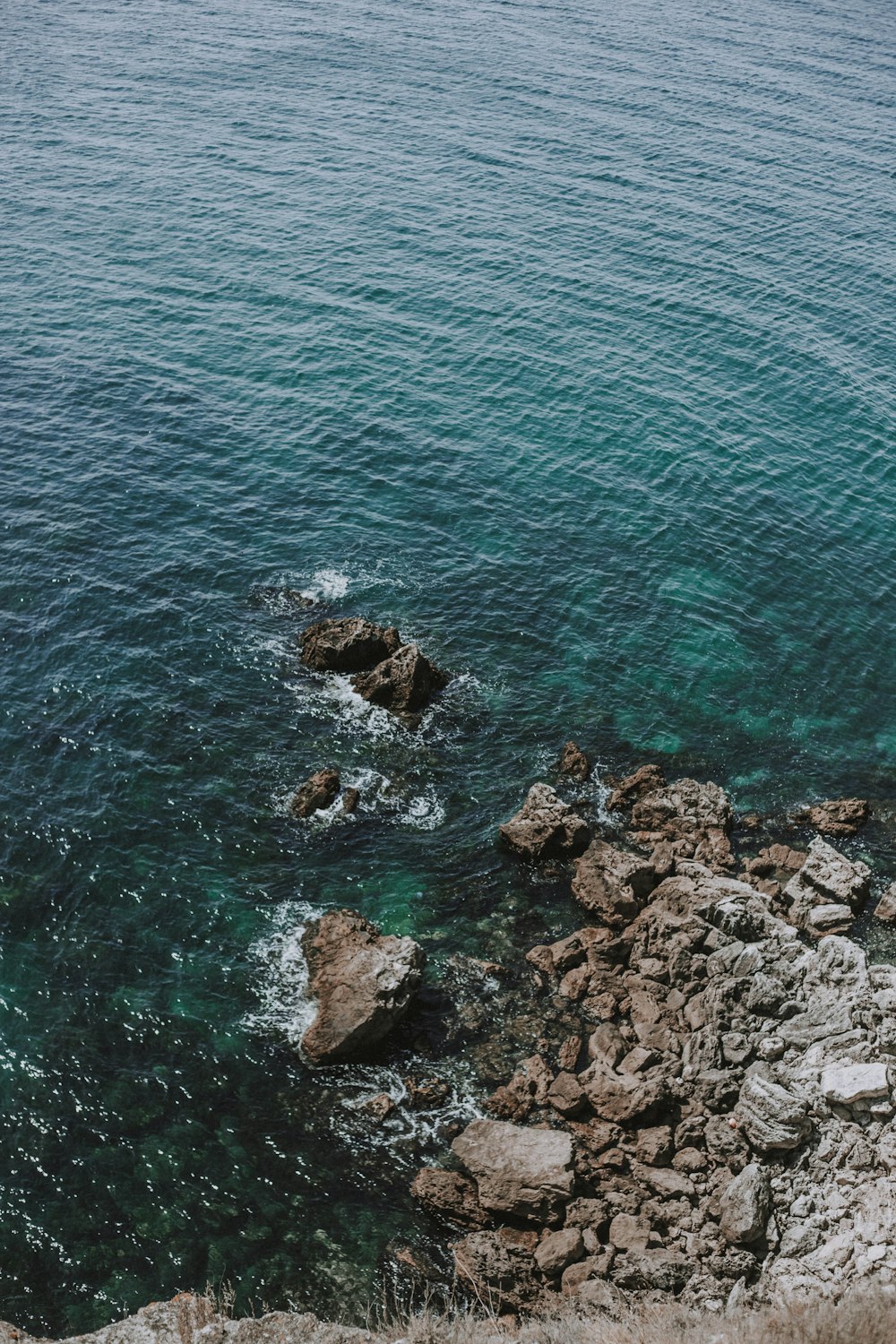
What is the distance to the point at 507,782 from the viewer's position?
160ft

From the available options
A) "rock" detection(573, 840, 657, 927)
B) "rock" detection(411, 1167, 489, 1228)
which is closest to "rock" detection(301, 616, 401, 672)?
"rock" detection(573, 840, 657, 927)

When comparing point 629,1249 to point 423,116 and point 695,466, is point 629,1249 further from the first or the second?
point 423,116

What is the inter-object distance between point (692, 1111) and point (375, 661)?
27.3m

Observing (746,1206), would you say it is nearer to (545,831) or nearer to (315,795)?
(545,831)

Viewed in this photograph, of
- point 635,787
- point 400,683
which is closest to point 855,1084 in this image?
point 635,787

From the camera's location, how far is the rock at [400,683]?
51062 mm

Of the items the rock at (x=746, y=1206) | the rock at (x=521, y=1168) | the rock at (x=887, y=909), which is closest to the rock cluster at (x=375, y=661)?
the rock at (x=521, y=1168)

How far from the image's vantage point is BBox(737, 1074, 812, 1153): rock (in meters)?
32.2

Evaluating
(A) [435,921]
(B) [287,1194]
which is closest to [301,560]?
(A) [435,921]

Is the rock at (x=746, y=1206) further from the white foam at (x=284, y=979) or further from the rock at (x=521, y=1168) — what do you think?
the white foam at (x=284, y=979)

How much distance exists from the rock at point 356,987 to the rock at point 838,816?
20.7 metres

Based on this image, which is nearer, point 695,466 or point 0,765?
point 0,765

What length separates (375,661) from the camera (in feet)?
177

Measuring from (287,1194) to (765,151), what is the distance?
12172 centimetres
